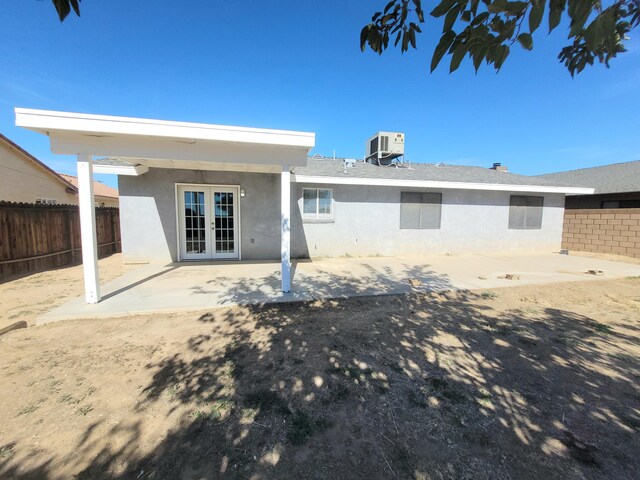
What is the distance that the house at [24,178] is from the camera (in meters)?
12.0

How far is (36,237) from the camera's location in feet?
25.4

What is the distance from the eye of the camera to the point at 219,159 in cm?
526

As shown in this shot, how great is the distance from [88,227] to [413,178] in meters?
9.62

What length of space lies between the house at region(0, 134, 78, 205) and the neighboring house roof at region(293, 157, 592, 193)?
12658 millimetres

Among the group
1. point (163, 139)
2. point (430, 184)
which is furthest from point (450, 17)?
point (430, 184)

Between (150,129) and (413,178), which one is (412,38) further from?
(413,178)

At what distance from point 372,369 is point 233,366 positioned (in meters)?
1.50

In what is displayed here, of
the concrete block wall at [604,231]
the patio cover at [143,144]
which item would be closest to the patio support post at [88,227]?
the patio cover at [143,144]

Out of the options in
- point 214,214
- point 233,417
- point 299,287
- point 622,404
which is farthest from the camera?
point 214,214

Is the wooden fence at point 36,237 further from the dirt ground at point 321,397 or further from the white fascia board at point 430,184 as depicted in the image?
the white fascia board at point 430,184

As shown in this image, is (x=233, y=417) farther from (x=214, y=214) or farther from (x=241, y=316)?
(x=214, y=214)

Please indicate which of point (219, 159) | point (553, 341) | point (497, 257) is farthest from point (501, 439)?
point (497, 257)

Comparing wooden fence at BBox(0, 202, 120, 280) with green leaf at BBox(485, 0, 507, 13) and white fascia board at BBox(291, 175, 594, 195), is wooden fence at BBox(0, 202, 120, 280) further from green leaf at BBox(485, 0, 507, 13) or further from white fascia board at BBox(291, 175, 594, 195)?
green leaf at BBox(485, 0, 507, 13)

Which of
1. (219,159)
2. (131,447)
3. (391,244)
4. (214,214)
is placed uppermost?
(219,159)
